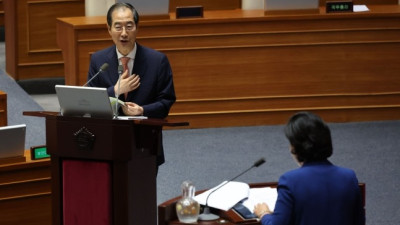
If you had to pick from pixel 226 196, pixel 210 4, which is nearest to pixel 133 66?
pixel 226 196

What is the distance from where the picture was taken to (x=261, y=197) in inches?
136

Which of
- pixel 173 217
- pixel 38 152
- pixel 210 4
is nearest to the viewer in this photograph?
pixel 173 217

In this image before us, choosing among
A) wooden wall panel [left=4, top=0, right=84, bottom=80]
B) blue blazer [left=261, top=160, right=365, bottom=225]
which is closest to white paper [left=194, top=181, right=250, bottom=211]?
blue blazer [left=261, top=160, right=365, bottom=225]

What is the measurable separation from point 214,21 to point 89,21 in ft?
3.35

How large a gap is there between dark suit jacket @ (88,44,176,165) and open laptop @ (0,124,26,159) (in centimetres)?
42

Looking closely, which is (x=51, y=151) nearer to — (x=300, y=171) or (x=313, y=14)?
(x=300, y=171)

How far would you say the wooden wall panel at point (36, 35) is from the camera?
9172 millimetres

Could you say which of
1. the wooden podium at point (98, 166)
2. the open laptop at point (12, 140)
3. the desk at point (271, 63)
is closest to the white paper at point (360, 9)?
the desk at point (271, 63)

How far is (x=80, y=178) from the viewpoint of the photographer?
3.77 metres

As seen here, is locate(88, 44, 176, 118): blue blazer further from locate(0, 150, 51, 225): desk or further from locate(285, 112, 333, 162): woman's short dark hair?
locate(285, 112, 333, 162): woman's short dark hair

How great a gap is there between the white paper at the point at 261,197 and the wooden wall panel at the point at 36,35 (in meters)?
6.04

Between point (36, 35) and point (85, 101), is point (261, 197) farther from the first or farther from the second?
point (36, 35)

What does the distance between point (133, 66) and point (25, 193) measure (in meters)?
0.92

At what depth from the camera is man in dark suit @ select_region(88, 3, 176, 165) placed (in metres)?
4.24
